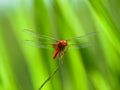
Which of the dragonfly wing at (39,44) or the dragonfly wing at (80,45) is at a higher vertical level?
the dragonfly wing at (39,44)

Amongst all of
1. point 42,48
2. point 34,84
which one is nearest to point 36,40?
point 42,48

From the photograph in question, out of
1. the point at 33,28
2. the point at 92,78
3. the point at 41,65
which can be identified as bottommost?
the point at 92,78

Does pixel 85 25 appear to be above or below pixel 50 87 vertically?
above

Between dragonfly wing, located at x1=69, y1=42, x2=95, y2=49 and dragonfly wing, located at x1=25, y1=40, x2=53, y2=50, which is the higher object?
dragonfly wing, located at x1=25, y1=40, x2=53, y2=50

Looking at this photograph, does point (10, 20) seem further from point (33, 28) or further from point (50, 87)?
point (50, 87)

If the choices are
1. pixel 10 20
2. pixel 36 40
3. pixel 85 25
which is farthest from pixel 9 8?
pixel 85 25

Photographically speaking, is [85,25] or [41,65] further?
[85,25]
